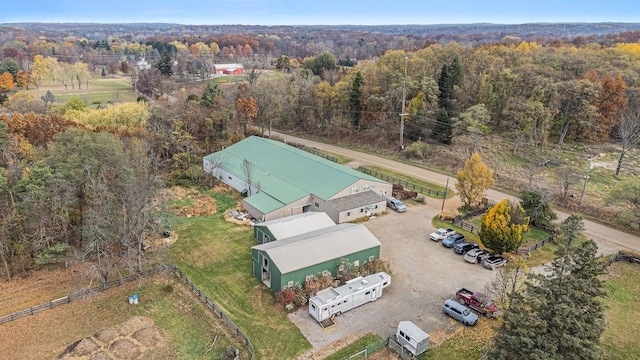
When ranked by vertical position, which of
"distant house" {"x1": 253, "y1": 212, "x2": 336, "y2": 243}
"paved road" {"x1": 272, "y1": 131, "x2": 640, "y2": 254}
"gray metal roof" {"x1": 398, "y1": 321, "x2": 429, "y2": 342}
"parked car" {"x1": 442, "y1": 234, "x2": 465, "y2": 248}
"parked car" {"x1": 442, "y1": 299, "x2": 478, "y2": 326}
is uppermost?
"distant house" {"x1": 253, "y1": 212, "x2": 336, "y2": 243}

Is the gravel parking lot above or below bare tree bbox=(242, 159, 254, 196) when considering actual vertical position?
below

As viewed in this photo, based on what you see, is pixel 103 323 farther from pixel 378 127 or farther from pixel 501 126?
pixel 501 126

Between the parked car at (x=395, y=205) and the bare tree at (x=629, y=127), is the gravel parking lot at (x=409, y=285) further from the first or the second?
the bare tree at (x=629, y=127)

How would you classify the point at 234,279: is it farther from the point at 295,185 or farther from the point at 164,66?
the point at 164,66

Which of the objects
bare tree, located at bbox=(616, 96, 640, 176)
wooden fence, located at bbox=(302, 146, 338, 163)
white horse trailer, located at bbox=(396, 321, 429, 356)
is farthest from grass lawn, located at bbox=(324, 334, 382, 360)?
bare tree, located at bbox=(616, 96, 640, 176)

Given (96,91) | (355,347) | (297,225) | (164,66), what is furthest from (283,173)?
(96,91)

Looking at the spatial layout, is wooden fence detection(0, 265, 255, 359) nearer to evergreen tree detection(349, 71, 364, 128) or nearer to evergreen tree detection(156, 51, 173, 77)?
evergreen tree detection(349, 71, 364, 128)
